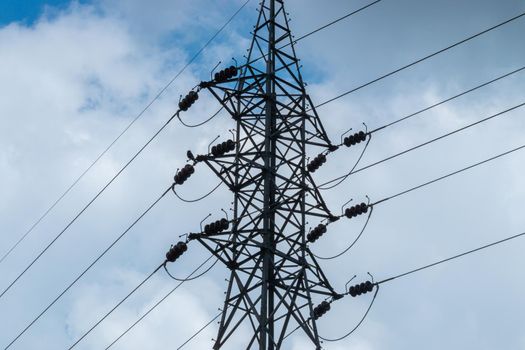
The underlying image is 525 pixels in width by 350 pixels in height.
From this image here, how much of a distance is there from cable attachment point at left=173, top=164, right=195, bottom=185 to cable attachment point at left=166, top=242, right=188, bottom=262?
7.78 feet

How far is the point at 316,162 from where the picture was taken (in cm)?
2578

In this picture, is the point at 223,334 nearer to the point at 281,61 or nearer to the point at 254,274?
the point at 254,274

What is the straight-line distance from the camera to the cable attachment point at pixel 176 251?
892 inches

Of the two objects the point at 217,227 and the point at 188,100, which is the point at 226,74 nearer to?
the point at 188,100

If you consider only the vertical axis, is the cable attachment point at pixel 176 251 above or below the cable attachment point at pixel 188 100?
below

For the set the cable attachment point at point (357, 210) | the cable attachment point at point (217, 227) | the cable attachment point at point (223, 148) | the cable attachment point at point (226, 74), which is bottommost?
the cable attachment point at point (357, 210)

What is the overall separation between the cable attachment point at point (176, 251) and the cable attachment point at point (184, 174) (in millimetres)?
2372

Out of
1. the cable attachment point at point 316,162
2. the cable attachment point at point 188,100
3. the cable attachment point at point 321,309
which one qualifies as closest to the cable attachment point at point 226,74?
the cable attachment point at point 188,100

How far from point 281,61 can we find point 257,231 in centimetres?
677

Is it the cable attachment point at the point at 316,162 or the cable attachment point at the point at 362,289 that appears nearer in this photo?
the cable attachment point at the point at 362,289

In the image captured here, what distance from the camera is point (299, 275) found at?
21.2m

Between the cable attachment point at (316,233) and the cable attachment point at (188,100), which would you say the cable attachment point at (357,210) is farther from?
the cable attachment point at (188,100)

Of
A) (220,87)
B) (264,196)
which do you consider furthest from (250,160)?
(220,87)

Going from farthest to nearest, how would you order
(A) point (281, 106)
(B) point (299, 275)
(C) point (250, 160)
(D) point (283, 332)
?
1. (A) point (281, 106)
2. (C) point (250, 160)
3. (B) point (299, 275)
4. (D) point (283, 332)
